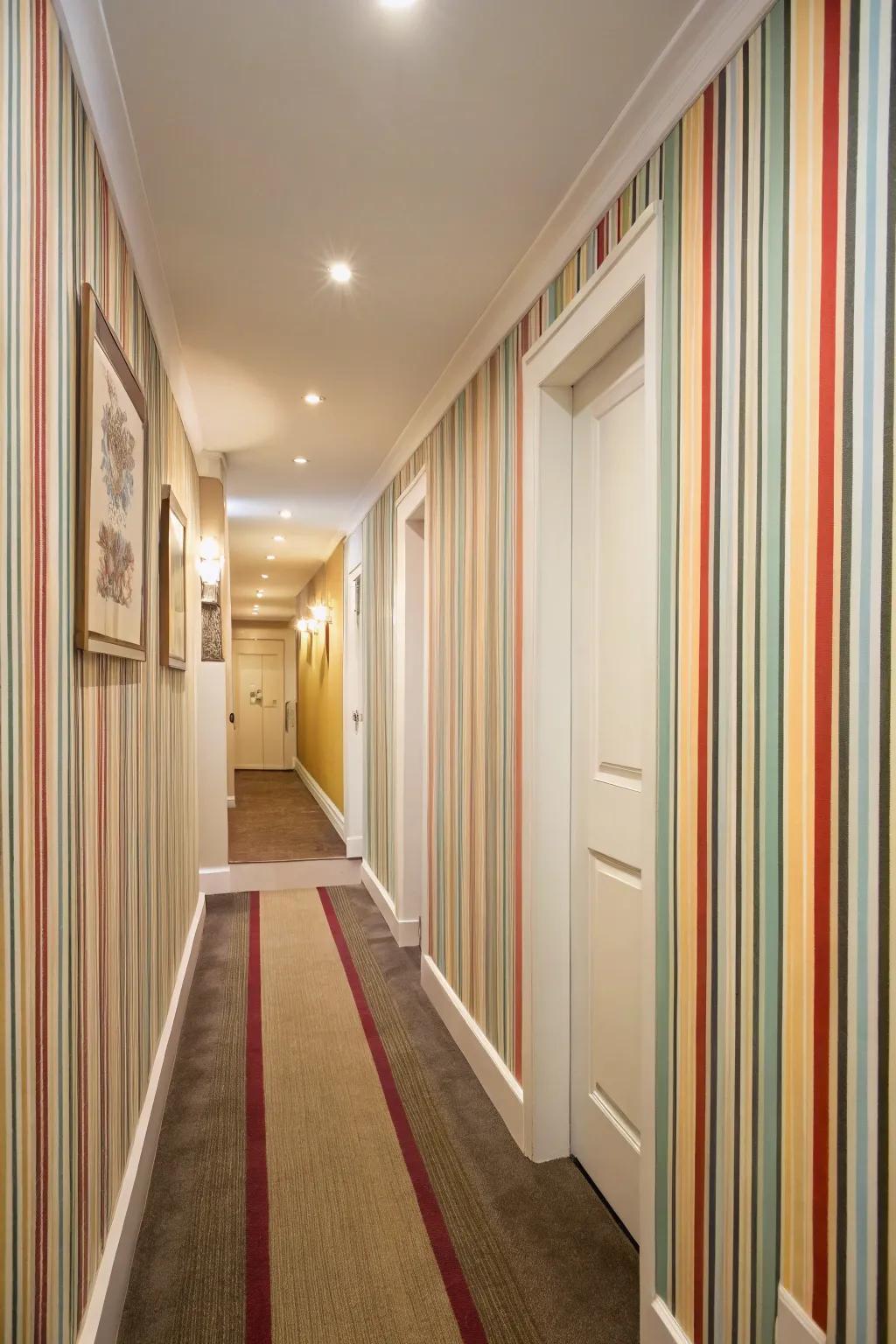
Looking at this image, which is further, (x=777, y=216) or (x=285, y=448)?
(x=285, y=448)

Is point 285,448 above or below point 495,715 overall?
above

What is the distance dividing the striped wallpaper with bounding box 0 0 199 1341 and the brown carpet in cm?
426

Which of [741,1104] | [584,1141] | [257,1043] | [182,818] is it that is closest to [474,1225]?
[584,1141]

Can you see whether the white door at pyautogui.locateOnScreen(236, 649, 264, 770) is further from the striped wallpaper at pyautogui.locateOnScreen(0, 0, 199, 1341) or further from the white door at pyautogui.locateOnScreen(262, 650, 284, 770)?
the striped wallpaper at pyautogui.locateOnScreen(0, 0, 199, 1341)

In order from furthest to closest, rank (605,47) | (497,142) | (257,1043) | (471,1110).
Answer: (257,1043), (471,1110), (497,142), (605,47)

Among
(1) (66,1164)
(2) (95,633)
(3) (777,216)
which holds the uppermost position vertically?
(3) (777,216)

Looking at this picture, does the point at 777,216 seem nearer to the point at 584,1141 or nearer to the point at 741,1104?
the point at 741,1104

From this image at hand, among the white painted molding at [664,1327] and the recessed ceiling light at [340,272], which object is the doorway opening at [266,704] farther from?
the white painted molding at [664,1327]

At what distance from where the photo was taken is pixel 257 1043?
115 inches

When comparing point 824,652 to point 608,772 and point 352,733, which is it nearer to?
point 608,772

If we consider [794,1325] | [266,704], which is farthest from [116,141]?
[266,704]

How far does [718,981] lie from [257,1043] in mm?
2127

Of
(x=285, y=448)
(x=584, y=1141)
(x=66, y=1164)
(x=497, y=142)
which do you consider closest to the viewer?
(x=66, y=1164)

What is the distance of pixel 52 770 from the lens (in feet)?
4.23
